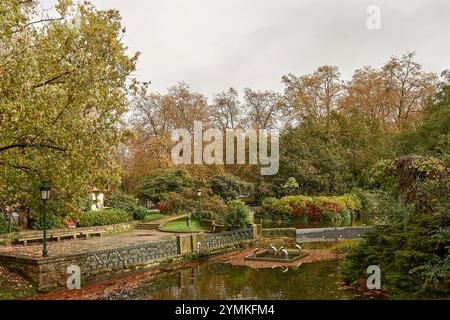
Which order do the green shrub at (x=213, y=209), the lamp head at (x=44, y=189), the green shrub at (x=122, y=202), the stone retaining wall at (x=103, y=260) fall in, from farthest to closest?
the green shrub at (x=122, y=202) < the green shrub at (x=213, y=209) < the lamp head at (x=44, y=189) < the stone retaining wall at (x=103, y=260)

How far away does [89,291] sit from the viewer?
11867mm

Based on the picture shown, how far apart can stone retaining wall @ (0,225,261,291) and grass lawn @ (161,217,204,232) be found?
21.5 ft

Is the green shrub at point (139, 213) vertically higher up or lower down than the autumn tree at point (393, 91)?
lower down

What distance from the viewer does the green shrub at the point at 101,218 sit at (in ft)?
86.7

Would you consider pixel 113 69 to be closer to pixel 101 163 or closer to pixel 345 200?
pixel 101 163

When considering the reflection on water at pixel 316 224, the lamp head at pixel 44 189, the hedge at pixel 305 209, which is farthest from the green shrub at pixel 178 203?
the lamp head at pixel 44 189

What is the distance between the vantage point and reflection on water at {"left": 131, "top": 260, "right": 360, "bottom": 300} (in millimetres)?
10719

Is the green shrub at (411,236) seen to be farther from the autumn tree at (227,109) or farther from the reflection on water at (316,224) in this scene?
the autumn tree at (227,109)

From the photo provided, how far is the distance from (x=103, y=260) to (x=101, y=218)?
1487cm

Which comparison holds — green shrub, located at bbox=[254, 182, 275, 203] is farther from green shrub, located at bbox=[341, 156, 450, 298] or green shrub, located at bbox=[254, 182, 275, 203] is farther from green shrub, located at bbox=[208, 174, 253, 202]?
green shrub, located at bbox=[341, 156, 450, 298]

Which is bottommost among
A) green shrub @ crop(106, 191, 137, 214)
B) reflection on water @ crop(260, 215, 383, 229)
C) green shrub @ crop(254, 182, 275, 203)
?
reflection on water @ crop(260, 215, 383, 229)

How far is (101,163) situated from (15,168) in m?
2.58

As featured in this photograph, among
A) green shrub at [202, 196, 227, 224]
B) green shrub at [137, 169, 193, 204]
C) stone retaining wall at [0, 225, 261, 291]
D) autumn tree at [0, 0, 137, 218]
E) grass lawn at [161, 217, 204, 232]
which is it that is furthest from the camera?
green shrub at [137, 169, 193, 204]

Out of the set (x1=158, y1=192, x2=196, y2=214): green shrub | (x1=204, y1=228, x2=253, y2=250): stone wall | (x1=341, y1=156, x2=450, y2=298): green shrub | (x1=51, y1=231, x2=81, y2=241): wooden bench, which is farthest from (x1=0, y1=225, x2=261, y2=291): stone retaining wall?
(x1=158, y1=192, x2=196, y2=214): green shrub
